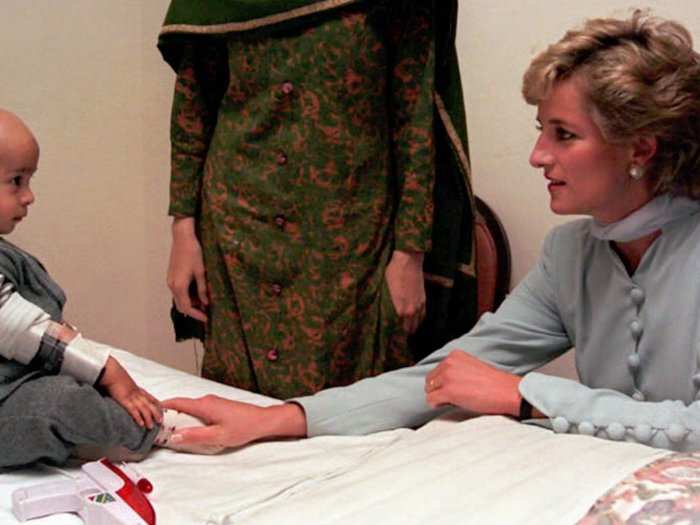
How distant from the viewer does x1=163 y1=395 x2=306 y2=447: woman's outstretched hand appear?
1.29m

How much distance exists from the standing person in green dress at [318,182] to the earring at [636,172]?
420 millimetres

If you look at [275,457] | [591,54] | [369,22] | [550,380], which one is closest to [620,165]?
[591,54]

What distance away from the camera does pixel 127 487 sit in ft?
3.52

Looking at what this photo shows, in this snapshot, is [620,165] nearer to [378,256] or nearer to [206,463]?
[378,256]

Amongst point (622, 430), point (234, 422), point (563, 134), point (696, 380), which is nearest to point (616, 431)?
point (622, 430)

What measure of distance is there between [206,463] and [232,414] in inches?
3.6

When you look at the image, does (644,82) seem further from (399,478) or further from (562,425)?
(399,478)

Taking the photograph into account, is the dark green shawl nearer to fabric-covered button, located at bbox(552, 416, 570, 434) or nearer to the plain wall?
the plain wall

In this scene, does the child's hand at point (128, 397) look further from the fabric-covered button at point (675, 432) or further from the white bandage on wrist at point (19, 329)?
the fabric-covered button at point (675, 432)

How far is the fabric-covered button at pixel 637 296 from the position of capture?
4.02ft

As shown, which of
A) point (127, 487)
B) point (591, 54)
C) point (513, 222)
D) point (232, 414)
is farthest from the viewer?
point (513, 222)

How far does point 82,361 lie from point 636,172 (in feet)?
2.75

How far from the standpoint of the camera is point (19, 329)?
1.20m

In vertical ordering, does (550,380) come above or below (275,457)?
above
